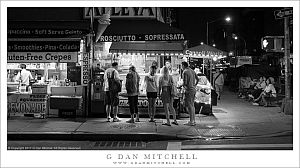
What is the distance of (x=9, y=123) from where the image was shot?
33.6 feet

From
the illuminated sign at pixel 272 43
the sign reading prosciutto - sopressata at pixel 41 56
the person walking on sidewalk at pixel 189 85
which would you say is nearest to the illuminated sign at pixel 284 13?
the illuminated sign at pixel 272 43

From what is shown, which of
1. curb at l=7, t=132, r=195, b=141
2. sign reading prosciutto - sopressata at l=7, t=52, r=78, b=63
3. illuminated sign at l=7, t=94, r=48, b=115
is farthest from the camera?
illuminated sign at l=7, t=94, r=48, b=115

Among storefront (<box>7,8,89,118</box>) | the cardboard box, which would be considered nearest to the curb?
storefront (<box>7,8,89,118</box>)

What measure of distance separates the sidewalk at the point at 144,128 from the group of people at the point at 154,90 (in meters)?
0.35

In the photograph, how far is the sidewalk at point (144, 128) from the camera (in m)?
8.91

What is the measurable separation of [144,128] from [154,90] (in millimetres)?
1222

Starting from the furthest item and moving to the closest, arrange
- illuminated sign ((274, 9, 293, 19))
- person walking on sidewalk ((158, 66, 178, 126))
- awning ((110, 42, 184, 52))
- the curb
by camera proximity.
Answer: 1. awning ((110, 42, 184, 52))
2. person walking on sidewalk ((158, 66, 178, 126))
3. illuminated sign ((274, 9, 293, 19))
4. the curb

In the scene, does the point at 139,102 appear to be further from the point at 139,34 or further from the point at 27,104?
the point at 27,104

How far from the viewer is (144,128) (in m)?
9.66

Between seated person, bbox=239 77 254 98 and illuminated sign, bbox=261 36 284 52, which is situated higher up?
illuminated sign, bbox=261 36 284 52

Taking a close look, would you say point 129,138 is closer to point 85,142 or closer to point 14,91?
point 85,142

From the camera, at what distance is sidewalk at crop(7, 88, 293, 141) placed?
891cm

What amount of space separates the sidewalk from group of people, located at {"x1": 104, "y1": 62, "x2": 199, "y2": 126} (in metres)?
0.35

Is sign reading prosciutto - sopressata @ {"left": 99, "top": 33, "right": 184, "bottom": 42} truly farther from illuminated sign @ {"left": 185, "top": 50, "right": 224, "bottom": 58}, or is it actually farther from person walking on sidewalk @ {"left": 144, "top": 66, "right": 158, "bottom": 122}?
illuminated sign @ {"left": 185, "top": 50, "right": 224, "bottom": 58}
